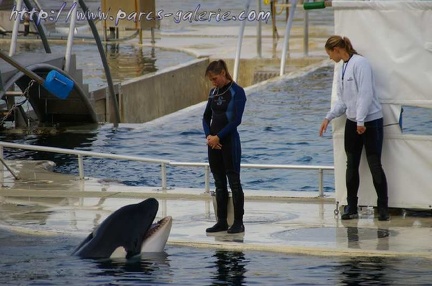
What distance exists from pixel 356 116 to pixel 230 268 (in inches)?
89.4

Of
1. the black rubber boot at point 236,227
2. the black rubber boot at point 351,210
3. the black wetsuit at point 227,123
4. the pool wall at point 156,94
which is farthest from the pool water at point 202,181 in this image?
the pool wall at point 156,94

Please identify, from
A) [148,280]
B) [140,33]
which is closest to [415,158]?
[148,280]

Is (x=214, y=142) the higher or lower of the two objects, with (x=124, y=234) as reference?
higher

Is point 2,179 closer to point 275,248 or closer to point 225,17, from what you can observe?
point 275,248

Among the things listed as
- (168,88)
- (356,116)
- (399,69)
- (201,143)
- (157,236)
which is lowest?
(201,143)

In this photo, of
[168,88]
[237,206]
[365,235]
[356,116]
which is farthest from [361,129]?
[168,88]

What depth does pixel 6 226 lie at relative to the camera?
40.1 feet

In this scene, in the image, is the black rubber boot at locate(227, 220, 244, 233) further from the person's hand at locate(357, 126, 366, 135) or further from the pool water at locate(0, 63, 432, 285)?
the person's hand at locate(357, 126, 366, 135)

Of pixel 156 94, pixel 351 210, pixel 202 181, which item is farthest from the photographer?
pixel 156 94

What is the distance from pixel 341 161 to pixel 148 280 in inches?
122

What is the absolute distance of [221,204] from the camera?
11734 millimetres

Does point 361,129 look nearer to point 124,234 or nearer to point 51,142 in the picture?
point 124,234

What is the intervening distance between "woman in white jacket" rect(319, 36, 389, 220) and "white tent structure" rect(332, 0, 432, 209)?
0.64 ft

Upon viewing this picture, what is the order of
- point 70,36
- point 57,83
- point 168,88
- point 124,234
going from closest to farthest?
point 124,234 → point 57,83 → point 70,36 → point 168,88
